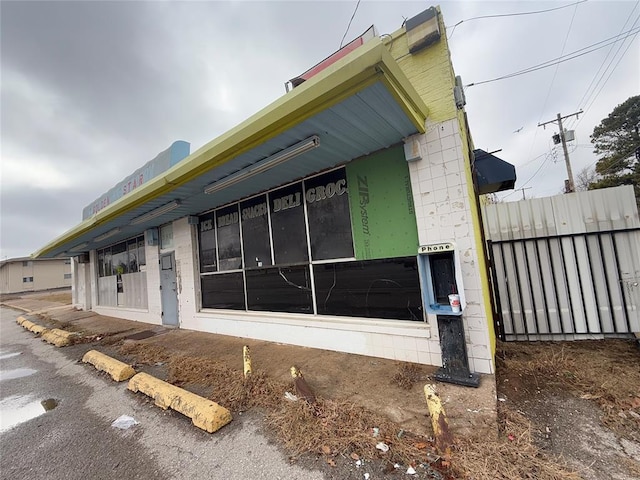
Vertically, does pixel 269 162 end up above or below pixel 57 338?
above

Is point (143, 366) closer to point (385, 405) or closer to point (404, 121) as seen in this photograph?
point (385, 405)

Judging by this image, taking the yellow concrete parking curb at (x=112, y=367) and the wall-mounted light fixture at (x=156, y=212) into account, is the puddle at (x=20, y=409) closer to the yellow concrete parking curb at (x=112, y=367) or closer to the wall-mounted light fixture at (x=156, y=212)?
the yellow concrete parking curb at (x=112, y=367)

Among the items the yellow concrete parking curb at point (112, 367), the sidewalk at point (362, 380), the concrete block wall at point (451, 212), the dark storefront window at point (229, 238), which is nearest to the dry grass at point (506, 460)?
the sidewalk at point (362, 380)

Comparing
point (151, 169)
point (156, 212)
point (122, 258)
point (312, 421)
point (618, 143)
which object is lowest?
point (312, 421)

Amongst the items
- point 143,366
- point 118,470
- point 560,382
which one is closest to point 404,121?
point 560,382

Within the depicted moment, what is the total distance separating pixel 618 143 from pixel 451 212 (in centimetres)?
2723

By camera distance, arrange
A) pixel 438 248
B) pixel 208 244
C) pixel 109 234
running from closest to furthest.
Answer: pixel 438 248 < pixel 208 244 < pixel 109 234

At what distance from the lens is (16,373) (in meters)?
5.43

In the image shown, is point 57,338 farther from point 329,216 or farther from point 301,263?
point 329,216

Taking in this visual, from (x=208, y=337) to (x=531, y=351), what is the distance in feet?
21.1

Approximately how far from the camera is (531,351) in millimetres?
4109

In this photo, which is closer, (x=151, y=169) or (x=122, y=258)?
(x=151, y=169)

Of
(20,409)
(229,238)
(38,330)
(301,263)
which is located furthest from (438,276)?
(38,330)

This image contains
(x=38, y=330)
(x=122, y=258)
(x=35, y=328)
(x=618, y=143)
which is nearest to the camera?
(x=38, y=330)
